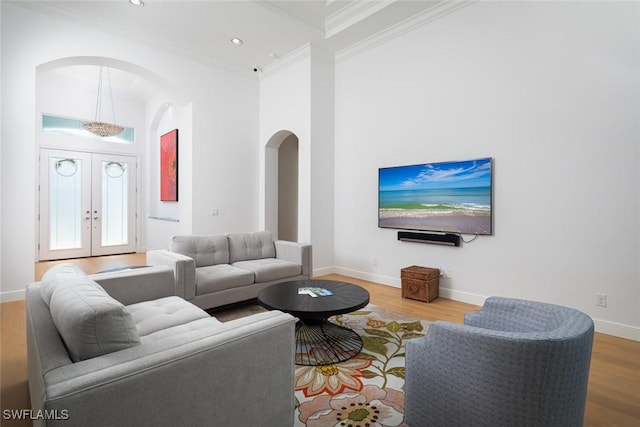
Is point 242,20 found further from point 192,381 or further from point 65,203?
point 65,203

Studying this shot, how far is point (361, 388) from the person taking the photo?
216 centimetres

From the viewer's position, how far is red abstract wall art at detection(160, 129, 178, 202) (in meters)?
6.68

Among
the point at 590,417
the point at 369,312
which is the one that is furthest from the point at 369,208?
the point at 590,417

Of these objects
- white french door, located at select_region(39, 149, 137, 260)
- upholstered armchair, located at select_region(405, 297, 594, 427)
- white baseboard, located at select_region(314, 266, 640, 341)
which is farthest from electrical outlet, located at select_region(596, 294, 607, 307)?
white french door, located at select_region(39, 149, 137, 260)

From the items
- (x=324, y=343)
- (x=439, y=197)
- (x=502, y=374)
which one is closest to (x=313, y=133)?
(x=439, y=197)

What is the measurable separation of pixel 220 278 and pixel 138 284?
0.94 metres

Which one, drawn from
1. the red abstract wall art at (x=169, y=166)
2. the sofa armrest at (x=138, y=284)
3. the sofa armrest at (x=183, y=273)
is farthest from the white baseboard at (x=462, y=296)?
the red abstract wall art at (x=169, y=166)

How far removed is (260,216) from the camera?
6.17 meters

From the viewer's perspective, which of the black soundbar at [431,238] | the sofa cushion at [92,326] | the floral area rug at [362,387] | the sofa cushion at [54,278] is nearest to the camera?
the sofa cushion at [92,326]

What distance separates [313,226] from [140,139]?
5.41m

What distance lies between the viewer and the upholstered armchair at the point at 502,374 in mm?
1342

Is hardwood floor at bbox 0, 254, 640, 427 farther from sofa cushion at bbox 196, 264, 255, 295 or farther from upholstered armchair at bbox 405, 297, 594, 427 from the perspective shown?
sofa cushion at bbox 196, 264, 255, 295

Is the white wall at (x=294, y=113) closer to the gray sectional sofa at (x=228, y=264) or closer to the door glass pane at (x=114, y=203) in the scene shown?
the gray sectional sofa at (x=228, y=264)

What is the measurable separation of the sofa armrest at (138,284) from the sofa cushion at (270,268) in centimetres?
106
